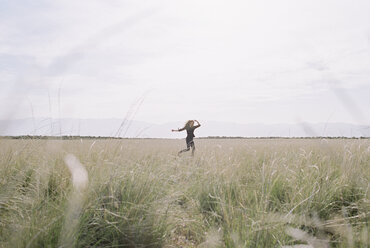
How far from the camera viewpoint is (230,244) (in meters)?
1.98

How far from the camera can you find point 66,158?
3.37 m

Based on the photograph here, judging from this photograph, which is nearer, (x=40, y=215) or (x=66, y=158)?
(x=40, y=215)

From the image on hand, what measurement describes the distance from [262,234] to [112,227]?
3.51 feet

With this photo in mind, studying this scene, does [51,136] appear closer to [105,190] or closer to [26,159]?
[26,159]

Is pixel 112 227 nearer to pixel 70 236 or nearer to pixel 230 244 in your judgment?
pixel 70 236

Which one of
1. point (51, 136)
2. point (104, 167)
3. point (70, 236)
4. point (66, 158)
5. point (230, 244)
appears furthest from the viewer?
point (51, 136)

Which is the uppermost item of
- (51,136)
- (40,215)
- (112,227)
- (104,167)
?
(51,136)

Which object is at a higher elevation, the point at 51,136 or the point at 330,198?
the point at 51,136

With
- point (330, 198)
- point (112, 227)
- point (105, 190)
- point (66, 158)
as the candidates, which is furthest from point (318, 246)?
point (66, 158)

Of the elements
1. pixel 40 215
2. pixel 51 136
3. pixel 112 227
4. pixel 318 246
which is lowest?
pixel 318 246

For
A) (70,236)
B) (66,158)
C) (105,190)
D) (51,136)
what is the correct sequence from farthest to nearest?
(51,136) < (66,158) < (105,190) < (70,236)

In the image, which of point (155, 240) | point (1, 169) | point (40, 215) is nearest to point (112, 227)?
point (155, 240)

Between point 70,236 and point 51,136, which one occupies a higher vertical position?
point 51,136

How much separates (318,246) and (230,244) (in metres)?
0.66
